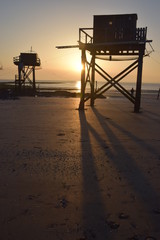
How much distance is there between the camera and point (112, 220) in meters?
3.12

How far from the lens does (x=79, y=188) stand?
4.02 m

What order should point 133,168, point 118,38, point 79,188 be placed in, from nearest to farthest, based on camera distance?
point 79,188 < point 133,168 < point 118,38

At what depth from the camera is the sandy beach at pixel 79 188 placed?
116 inches

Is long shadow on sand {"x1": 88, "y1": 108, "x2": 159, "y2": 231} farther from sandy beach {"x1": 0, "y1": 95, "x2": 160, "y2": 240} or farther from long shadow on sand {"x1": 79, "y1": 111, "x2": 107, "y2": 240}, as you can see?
long shadow on sand {"x1": 79, "y1": 111, "x2": 107, "y2": 240}

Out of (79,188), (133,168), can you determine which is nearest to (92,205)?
(79,188)

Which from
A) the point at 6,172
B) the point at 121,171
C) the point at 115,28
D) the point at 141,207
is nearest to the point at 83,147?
the point at 121,171

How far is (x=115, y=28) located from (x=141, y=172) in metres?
12.0

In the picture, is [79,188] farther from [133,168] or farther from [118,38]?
[118,38]

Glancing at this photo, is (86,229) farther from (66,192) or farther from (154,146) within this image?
(154,146)

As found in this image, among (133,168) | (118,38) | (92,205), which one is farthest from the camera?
(118,38)

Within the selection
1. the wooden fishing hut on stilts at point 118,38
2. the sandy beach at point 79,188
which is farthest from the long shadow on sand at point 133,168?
the wooden fishing hut on stilts at point 118,38

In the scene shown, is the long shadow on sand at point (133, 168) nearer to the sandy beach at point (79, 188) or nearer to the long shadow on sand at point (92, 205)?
the sandy beach at point (79, 188)

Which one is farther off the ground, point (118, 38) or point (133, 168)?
point (118, 38)

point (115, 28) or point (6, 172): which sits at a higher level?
point (115, 28)
